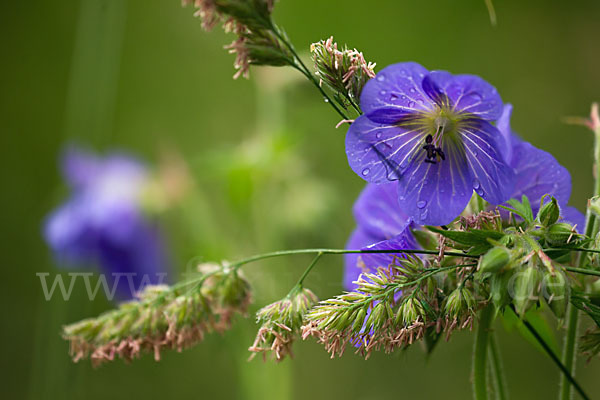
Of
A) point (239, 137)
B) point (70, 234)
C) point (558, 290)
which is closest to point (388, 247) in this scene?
point (558, 290)

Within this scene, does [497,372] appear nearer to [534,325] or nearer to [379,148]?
[534,325]

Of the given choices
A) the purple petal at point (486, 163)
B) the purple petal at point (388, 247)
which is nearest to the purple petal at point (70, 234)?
the purple petal at point (388, 247)

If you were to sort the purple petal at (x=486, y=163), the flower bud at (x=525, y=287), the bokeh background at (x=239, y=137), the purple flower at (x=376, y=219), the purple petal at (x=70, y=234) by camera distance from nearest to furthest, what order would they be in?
the flower bud at (x=525, y=287)
the purple petal at (x=486, y=163)
the purple flower at (x=376, y=219)
the purple petal at (x=70, y=234)
the bokeh background at (x=239, y=137)

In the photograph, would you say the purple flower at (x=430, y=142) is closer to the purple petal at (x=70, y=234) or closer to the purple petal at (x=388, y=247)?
the purple petal at (x=388, y=247)

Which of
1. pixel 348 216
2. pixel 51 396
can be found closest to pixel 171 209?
pixel 51 396

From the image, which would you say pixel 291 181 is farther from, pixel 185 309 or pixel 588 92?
pixel 588 92

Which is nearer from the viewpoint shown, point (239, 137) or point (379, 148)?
point (379, 148)
